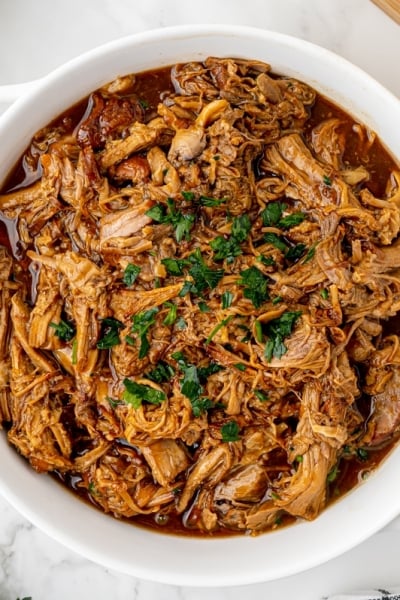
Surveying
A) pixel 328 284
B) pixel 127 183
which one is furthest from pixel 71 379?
pixel 328 284

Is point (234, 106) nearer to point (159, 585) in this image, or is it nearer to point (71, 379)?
point (71, 379)

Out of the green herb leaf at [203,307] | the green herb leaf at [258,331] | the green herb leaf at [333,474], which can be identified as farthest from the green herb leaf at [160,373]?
the green herb leaf at [333,474]

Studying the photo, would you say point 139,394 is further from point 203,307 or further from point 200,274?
point 200,274

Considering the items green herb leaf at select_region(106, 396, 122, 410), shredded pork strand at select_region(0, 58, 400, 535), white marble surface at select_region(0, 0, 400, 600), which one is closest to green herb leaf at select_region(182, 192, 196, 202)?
shredded pork strand at select_region(0, 58, 400, 535)

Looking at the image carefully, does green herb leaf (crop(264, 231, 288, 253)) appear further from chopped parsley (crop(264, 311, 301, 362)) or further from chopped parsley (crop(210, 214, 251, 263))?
chopped parsley (crop(264, 311, 301, 362))

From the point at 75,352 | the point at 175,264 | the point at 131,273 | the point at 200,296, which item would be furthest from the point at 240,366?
the point at 75,352

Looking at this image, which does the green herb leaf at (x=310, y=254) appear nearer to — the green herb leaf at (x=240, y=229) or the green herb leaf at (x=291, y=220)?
the green herb leaf at (x=291, y=220)
